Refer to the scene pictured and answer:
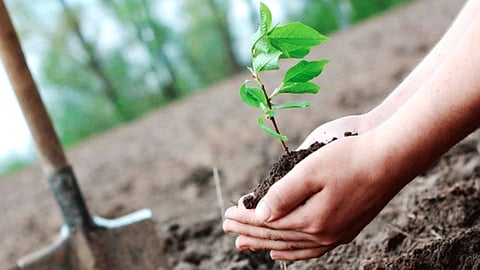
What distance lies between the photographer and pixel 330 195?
76 centimetres

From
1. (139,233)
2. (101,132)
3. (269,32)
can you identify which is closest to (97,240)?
(139,233)

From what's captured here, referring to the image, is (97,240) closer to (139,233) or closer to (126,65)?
(139,233)

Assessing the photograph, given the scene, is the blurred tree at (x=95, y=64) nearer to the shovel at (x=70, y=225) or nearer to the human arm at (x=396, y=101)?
the shovel at (x=70, y=225)

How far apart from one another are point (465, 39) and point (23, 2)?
4425 millimetres

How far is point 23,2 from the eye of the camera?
15.1ft

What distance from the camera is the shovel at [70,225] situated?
5.14 ft

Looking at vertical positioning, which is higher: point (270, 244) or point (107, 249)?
point (270, 244)

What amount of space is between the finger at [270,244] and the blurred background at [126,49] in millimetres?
3767

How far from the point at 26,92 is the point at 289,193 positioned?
103cm

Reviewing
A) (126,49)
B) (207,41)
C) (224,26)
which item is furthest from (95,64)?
(224,26)

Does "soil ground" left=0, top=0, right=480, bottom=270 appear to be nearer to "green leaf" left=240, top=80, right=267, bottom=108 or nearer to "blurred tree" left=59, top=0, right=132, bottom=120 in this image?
"green leaf" left=240, top=80, right=267, bottom=108

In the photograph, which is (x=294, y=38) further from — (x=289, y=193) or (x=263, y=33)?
(x=289, y=193)

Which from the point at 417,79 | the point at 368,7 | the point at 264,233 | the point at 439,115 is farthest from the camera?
the point at 368,7

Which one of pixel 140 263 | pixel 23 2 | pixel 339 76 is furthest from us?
pixel 23 2
